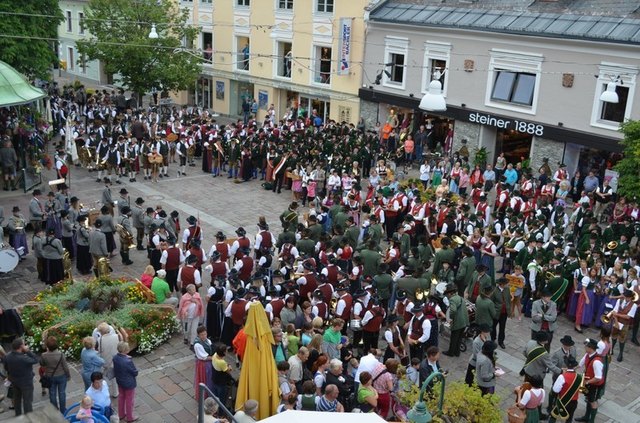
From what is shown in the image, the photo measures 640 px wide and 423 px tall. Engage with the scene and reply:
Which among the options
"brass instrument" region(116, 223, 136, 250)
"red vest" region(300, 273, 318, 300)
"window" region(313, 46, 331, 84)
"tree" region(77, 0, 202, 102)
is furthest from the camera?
"window" region(313, 46, 331, 84)

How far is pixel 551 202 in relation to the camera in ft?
66.6

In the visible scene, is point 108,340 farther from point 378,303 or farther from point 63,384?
point 378,303

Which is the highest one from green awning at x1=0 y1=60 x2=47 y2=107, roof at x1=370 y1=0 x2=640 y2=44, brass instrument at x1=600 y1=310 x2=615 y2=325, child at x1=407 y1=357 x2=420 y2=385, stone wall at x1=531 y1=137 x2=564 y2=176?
roof at x1=370 y1=0 x2=640 y2=44

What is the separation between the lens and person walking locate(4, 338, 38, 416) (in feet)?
32.2

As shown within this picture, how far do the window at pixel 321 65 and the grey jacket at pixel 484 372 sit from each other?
24.1 metres

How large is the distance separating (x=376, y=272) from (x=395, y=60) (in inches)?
708

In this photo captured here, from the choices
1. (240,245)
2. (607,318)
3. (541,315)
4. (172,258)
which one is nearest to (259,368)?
(172,258)

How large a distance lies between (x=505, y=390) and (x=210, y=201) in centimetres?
1301

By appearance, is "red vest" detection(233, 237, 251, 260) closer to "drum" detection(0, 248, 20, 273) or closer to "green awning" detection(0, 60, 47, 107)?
"drum" detection(0, 248, 20, 273)

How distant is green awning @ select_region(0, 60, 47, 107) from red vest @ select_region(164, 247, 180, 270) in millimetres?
9295

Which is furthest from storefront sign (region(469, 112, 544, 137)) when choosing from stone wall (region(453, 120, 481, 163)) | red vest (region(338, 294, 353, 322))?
red vest (region(338, 294, 353, 322))

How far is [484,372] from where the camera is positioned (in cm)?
1048

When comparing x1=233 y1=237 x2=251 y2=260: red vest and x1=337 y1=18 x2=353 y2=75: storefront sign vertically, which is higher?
x1=337 y1=18 x2=353 y2=75: storefront sign

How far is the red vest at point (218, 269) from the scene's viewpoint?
13438mm
